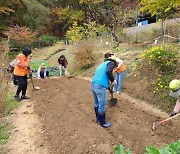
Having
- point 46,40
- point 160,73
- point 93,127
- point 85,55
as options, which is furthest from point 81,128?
point 46,40

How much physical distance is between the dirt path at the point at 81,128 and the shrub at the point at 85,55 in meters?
5.77

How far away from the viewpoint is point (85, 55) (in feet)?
45.8

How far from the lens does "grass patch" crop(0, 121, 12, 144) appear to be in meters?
5.71

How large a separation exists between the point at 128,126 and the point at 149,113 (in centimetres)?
139

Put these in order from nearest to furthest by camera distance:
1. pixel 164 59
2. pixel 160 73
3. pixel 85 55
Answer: pixel 164 59 < pixel 160 73 < pixel 85 55

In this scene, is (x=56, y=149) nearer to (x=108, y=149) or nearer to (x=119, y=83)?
(x=108, y=149)

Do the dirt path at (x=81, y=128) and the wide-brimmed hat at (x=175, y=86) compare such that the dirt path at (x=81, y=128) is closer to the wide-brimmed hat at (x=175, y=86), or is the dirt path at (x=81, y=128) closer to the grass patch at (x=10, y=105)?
the grass patch at (x=10, y=105)

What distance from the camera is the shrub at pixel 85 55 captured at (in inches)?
548

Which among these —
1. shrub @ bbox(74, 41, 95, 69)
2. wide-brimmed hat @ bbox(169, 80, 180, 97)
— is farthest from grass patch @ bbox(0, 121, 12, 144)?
shrub @ bbox(74, 41, 95, 69)

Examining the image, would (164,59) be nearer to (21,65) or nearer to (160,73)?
(160,73)

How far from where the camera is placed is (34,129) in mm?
6098

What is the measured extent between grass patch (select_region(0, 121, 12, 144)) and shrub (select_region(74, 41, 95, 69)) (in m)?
7.80

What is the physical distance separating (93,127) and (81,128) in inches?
10.0

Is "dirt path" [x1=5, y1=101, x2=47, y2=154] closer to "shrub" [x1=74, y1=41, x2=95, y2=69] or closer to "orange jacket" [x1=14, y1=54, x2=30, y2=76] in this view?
"orange jacket" [x1=14, y1=54, x2=30, y2=76]
